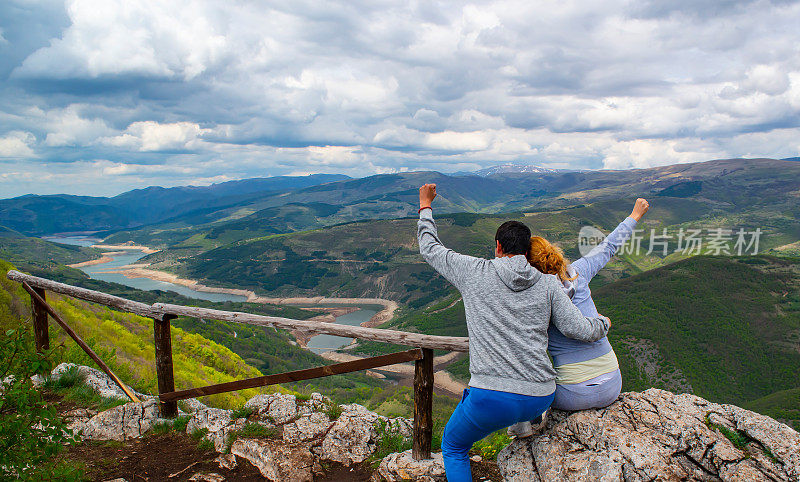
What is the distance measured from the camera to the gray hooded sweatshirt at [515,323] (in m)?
3.30

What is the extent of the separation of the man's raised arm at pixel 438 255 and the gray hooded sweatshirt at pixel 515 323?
0.07 meters

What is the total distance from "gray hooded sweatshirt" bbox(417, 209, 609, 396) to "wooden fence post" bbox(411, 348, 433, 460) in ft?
4.66

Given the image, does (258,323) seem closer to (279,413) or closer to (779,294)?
(279,413)

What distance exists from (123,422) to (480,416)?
5.52 metres

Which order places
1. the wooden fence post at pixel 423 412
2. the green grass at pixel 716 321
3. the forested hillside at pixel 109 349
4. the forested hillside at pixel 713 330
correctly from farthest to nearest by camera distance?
the green grass at pixel 716 321
the forested hillside at pixel 713 330
the forested hillside at pixel 109 349
the wooden fence post at pixel 423 412

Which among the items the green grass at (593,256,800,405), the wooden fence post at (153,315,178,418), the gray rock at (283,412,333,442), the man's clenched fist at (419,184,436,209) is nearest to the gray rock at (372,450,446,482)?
the gray rock at (283,412,333,442)

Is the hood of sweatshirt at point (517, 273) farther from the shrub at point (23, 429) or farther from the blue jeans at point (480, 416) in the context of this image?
the shrub at point (23, 429)

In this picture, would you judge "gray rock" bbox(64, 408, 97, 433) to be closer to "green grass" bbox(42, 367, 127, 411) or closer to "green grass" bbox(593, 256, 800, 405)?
"green grass" bbox(42, 367, 127, 411)

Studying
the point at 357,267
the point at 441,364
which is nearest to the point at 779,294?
the point at 441,364

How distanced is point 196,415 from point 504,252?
5455 mm

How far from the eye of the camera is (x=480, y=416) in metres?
3.44

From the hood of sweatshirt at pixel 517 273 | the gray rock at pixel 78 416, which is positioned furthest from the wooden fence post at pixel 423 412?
the gray rock at pixel 78 416

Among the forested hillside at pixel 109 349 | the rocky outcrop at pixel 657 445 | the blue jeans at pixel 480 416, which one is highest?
the blue jeans at pixel 480 416

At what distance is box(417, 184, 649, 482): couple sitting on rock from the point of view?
130 inches
